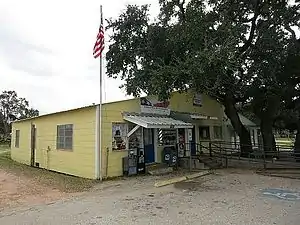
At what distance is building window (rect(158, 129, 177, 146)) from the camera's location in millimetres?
16094

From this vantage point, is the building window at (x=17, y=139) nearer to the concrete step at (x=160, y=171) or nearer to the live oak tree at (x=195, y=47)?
the live oak tree at (x=195, y=47)

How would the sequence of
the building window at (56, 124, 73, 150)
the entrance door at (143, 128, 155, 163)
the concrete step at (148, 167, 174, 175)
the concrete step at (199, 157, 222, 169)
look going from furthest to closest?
the concrete step at (199, 157, 222, 169) → the entrance door at (143, 128, 155, 163) → the building window at (56, 124, 73, 150) → the concrete step at (148, 167, 174, 175)

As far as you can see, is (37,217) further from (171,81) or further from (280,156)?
(280,156)

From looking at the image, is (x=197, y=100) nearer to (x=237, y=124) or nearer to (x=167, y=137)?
(x=237, y=124)

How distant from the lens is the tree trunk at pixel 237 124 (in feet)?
60.7

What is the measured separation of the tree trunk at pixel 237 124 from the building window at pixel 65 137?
9.08m

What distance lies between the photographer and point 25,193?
33.4 ft

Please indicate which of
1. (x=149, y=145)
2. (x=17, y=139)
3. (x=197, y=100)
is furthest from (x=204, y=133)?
(x=17, y=139)

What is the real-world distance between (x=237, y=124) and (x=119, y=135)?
835 cm

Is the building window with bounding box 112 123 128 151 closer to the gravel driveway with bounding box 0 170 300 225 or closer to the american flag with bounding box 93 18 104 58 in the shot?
the gravel driveway with bounding box 0 170 300 225

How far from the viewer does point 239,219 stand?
21.4 ft

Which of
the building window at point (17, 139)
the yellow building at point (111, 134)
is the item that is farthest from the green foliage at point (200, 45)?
the building window at point (17, 139)

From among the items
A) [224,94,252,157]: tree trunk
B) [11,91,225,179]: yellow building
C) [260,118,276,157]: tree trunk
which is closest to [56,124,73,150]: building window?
[11,91,225,179]: yellow building

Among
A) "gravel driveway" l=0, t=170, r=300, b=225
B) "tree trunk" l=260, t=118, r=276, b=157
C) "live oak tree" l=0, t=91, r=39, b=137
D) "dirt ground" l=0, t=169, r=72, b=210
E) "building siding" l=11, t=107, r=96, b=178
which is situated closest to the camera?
"gravel driveway" l=0, t=170, r=300, b=225
